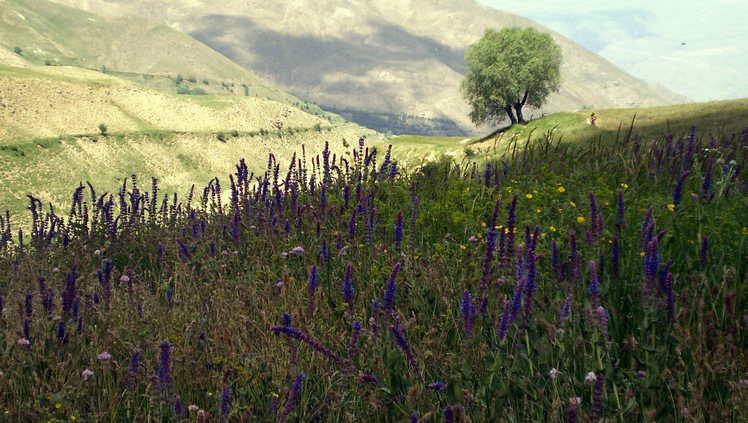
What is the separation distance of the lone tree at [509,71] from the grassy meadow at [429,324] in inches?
1973

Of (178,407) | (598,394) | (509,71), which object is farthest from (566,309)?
(509,71)

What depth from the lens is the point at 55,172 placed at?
124 m

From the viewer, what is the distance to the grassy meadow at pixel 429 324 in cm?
249

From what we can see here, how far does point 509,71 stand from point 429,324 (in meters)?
54.2

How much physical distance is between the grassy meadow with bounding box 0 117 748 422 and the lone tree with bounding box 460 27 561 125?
50.1 m

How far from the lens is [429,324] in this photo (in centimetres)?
293

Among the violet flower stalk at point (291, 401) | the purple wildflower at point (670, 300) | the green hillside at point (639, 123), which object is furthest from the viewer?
the green hillside at point (639, 123)

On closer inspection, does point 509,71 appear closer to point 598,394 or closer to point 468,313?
point 468,313

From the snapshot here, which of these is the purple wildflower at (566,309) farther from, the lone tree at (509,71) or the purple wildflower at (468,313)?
the lone tree at (509,71)

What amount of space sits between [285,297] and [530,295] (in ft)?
6.77

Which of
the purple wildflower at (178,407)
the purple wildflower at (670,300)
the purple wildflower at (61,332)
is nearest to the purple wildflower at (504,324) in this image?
the purple wildflower at (670,300)

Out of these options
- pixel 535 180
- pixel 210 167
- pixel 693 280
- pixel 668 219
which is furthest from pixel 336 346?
pixel 210 167

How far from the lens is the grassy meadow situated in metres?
2.49

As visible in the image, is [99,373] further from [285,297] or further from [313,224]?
[313,224]
